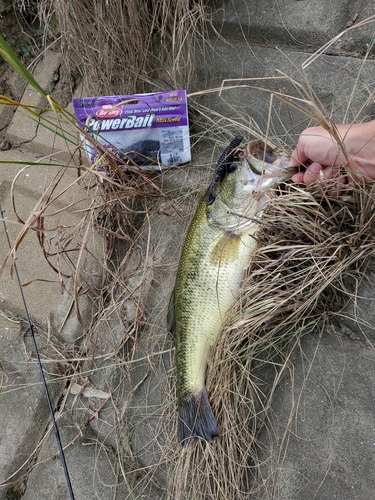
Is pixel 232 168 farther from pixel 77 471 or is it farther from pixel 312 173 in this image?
pixel 77 471

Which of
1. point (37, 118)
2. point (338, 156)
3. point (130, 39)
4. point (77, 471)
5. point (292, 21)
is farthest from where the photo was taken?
point (37, 118)

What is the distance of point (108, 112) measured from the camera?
1795 mm

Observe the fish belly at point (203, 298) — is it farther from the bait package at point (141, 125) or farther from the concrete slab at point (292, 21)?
the concrete slab at point (292, 21)

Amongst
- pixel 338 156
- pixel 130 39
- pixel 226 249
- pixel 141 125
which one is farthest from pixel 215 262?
pixel 130 39

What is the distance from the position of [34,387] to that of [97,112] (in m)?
1.16

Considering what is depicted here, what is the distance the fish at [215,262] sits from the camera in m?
1.54

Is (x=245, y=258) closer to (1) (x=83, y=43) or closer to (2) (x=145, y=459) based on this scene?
(2) (x=145, y=459)

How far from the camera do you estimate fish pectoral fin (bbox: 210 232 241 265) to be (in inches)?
61.8

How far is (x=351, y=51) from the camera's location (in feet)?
6.24

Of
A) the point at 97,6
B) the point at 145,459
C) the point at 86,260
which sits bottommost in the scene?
the point at 145,459

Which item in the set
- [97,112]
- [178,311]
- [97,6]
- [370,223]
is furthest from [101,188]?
[370,223]

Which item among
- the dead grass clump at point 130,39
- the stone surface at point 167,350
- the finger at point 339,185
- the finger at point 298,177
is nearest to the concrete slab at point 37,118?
the stone surface at point 167,350

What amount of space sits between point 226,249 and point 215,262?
0.06 meters

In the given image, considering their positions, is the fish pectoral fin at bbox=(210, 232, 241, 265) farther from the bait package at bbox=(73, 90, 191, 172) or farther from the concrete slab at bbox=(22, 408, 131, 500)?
the concrete slab at bbox=(22, 408, 131, 500)
